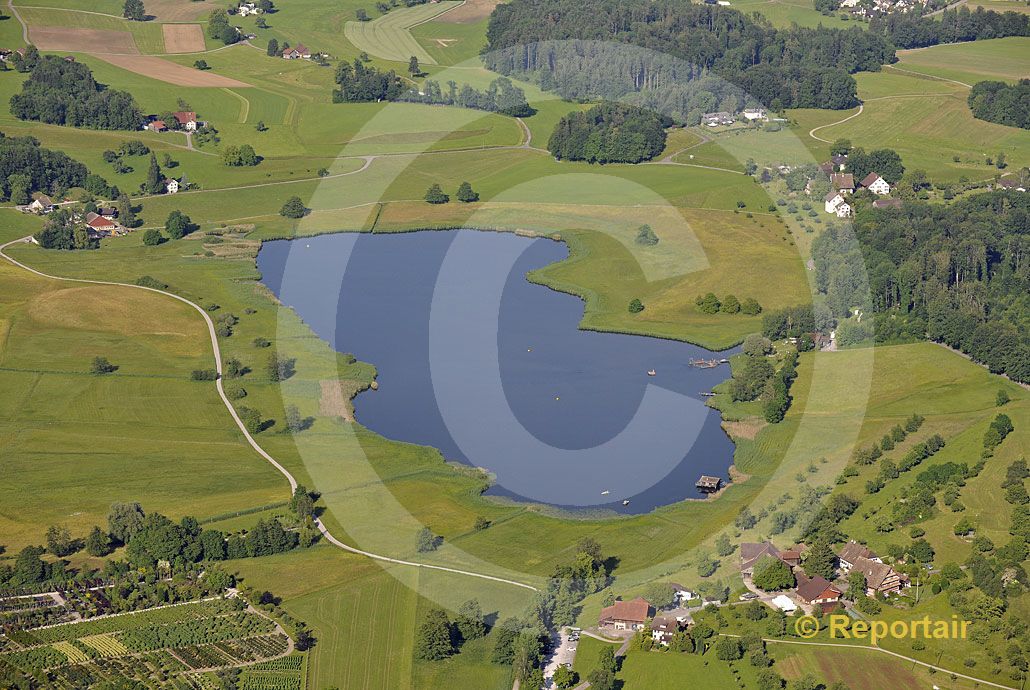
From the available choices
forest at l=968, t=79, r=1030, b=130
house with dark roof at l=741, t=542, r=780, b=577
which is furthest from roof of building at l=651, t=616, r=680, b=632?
forest at l=968, t=79, r=1030, b=130

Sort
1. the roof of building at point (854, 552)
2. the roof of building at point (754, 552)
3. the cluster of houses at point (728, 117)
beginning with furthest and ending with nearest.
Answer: the cluster of houses at point (728, 117), the roof of building at point (754, 552), the roof of building at point (854, 552)

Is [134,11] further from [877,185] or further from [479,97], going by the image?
[877,185]

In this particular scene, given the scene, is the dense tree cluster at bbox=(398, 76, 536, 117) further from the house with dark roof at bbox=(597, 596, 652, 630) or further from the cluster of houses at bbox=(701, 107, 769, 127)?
the house with dark roof at bbox=(597, 596, 652, 630)

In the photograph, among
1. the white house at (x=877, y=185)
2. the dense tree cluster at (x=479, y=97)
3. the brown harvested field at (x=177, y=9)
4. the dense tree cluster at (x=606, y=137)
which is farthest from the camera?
the brown harvested field at (x=177, y=9)

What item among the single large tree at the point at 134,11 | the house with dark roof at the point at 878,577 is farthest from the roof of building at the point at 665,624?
the single large tree at the point at 134,11

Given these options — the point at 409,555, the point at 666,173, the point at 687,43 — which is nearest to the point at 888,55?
the point at 687,43

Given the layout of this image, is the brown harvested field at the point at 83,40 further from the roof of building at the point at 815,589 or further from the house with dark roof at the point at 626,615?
the roof of building at the point at 815,589
